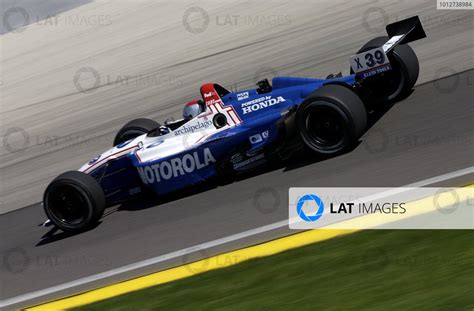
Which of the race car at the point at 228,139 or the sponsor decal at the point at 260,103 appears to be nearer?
the race car at the point at 228,139

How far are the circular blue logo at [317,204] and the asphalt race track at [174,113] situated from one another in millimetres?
172

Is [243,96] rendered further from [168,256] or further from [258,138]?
[168,256]

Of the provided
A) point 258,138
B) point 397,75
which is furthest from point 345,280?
point 397,75

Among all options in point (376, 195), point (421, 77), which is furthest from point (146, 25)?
point (376, 195)

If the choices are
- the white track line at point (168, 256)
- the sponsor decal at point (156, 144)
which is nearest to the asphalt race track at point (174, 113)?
the white track line at point (168, 256)

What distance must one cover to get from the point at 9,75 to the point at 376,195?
12811 mm

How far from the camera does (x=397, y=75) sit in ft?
35.7

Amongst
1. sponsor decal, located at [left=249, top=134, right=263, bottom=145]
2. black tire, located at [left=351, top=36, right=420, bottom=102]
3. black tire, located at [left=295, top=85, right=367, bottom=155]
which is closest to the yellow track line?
black tire, located at [left=295, top=85, right=367, bottom=155]

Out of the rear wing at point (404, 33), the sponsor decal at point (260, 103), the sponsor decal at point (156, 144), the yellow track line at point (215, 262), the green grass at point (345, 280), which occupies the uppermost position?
the rear wing at point (404, 33)

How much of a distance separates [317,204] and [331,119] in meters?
1.15

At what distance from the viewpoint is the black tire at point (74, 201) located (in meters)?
9.94

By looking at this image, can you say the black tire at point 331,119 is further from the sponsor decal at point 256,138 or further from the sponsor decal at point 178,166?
the sponsor decal at point 178,166

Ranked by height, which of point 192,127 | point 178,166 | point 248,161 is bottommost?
point 248,161

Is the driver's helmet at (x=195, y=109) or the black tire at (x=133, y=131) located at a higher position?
the driver's helmet at (x=195, y=109)
